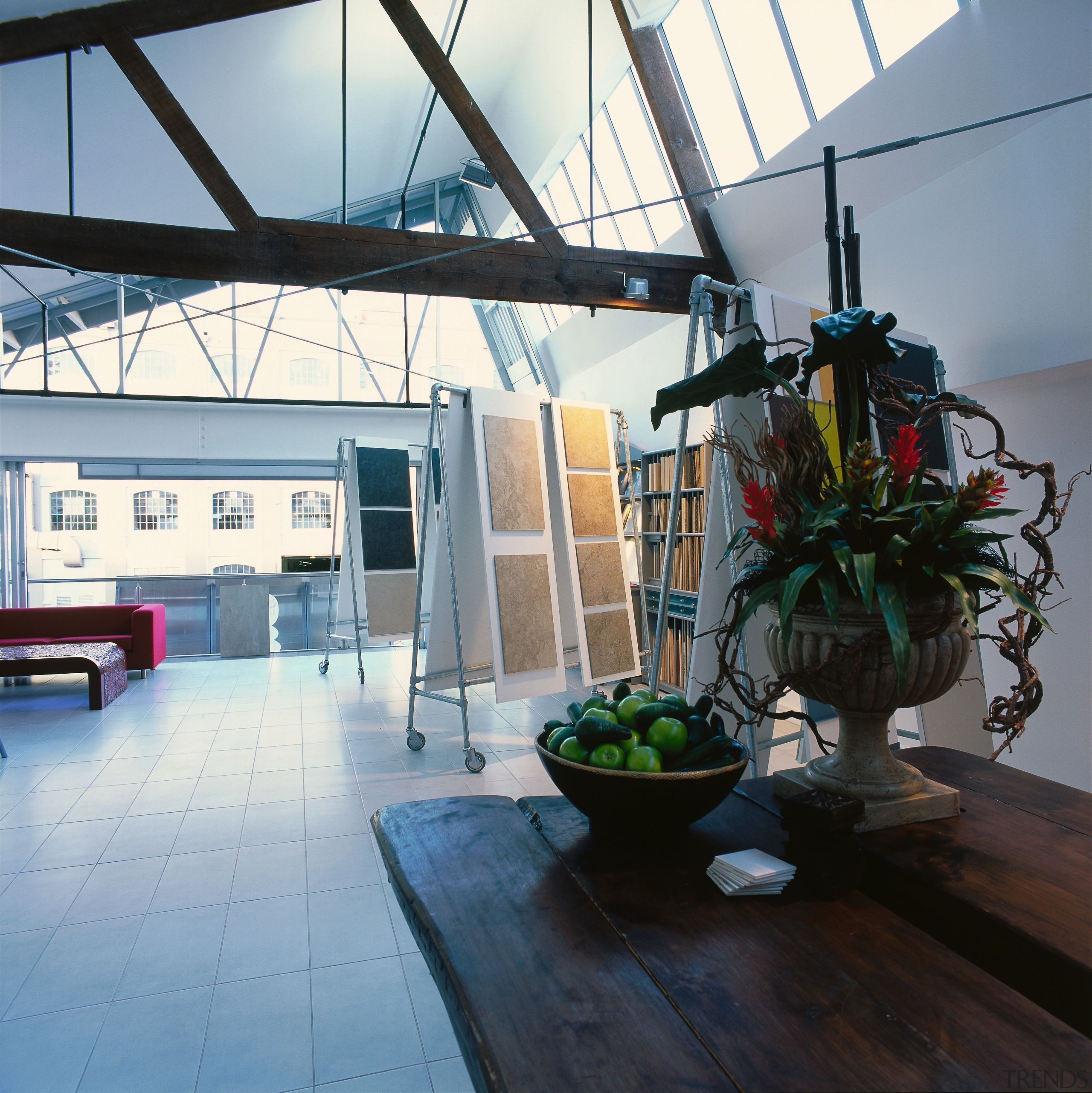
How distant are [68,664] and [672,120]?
606 cm

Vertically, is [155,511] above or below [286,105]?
below

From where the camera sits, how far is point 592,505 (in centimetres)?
448

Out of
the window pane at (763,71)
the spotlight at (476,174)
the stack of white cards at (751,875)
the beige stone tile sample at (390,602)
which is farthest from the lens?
the spotlight at (476,174)

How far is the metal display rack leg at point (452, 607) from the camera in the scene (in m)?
3.82

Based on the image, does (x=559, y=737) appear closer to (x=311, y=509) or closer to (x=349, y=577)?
(x=349, y=577)

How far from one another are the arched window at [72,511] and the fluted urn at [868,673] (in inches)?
365

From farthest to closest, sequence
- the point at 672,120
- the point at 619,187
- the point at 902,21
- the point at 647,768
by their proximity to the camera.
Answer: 1. the point at 619,187
2. the point at 672,120
3. the point at 902,21
4. the point at 647,768

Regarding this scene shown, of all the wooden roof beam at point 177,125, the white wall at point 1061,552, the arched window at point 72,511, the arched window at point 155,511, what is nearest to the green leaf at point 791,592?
the white wall at point 1061,552

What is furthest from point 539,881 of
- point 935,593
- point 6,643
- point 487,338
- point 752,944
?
point 487,338

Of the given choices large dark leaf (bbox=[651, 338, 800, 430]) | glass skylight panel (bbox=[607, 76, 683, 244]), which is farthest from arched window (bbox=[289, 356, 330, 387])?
large dark leaf (bbox=[651, 338, 800, 430])

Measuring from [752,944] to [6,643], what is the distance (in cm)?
662

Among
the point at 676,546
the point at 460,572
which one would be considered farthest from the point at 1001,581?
the point at 676,546

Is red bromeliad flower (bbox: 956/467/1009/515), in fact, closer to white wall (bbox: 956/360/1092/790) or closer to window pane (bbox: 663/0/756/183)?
white wall (bbox: 956/360/1092/790)

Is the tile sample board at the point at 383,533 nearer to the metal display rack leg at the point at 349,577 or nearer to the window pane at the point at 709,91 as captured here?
the metal display rack leg at the point at 349,577
